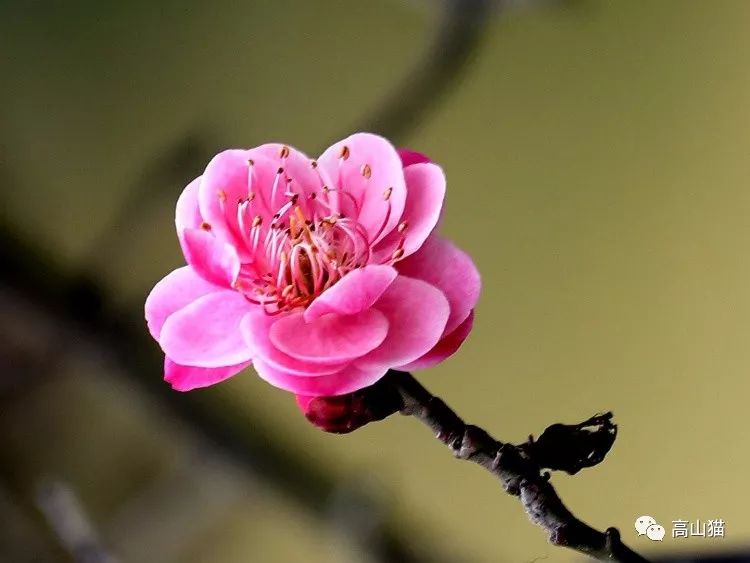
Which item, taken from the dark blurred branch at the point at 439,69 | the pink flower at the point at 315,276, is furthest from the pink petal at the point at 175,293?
the dark blurred branch at the point at 439,69

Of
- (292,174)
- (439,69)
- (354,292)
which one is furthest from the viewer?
(439,69)

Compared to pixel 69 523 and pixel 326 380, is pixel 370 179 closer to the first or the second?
pixel 326 380

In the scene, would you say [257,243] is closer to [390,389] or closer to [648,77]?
[390,389]

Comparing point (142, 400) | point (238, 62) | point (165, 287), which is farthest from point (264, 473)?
point (238, 62)

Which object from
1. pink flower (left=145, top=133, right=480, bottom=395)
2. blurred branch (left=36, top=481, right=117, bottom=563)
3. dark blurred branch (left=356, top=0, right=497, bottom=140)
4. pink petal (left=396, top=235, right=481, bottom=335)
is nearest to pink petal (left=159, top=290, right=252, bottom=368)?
pink flower (left=145, top=133, right=480, bottom=395)

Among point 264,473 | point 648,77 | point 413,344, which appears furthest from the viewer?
point 264,473

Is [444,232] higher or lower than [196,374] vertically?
higher

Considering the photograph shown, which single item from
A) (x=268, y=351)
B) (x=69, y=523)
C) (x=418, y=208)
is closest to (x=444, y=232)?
(x=418, y=208)

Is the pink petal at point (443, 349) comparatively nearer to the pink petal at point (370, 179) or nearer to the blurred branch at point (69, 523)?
the pink petal at point (370, 179)
